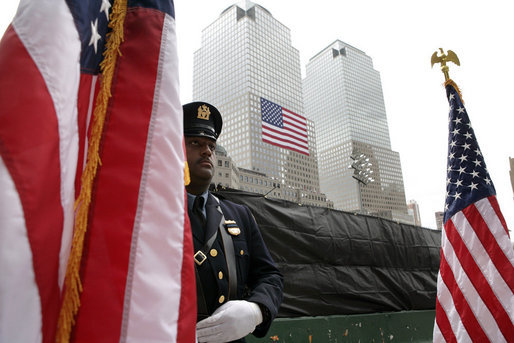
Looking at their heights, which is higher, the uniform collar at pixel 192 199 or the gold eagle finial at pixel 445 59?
the gold eagle finial at pixel 445 59

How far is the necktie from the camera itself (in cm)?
187

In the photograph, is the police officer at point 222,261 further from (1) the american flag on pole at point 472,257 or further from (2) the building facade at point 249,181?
(2) the building facade at point 249,181

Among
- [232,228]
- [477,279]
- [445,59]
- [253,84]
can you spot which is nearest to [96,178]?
[232,228]

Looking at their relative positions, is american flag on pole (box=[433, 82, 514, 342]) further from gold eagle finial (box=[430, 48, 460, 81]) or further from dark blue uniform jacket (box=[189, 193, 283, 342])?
dark blue uniform jacket (box=[189, 193, 283, 342])

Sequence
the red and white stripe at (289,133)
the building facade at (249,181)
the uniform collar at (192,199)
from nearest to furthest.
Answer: the uniform collar at (192,199), the red and white stripe at (289,133), the building facade at (249,181)

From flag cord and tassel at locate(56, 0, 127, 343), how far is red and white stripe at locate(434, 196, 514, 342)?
330 cm

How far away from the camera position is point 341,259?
14.3 ft

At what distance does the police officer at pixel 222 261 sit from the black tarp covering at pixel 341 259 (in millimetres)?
1268

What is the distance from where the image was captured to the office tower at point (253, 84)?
157ft

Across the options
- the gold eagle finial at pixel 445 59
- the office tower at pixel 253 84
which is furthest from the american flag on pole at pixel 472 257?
the office tower at pixel 253 84

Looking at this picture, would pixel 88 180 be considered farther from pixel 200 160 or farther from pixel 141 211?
pixel 200 160

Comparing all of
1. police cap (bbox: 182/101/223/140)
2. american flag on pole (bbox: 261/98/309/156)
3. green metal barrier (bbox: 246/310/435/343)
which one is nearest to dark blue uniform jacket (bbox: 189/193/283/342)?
police cap (bbox: 182/101/223/140)

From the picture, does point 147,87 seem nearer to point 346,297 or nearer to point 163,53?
point 163,53

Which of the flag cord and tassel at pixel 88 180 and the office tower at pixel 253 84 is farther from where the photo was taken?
the office tower at pixel 253 84
